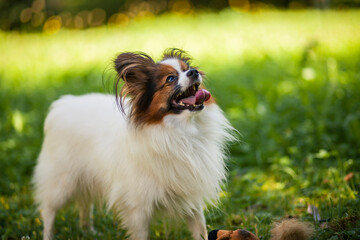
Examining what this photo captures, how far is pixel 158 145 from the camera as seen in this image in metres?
2.93

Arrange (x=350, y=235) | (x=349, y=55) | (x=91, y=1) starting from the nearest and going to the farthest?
(x=350, y=235) → (x=349, y=55) → (x=91, y=1)

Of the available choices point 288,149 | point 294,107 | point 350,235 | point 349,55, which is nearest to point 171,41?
point 349,55

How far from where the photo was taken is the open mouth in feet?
9.55

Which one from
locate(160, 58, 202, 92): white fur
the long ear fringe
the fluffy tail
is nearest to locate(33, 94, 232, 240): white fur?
locate(160, 58, 202, 92): white fur

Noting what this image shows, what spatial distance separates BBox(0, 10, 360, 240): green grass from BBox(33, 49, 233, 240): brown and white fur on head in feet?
1.01

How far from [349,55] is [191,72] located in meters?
5.11

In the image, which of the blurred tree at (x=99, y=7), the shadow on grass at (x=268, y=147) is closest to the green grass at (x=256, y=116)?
the shadow on grass at (x=268, y=147)

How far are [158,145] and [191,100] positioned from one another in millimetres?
448

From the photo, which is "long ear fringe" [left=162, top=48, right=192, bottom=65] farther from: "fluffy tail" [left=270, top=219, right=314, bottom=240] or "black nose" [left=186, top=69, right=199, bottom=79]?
"fluffy tail" [left=270, top=219, right=314, bottom=240]

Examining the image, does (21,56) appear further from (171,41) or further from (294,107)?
(294,107)

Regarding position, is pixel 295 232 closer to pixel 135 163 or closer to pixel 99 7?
pixel 135 163

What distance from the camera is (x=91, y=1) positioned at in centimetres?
1723

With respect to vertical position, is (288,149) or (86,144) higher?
(86,144)

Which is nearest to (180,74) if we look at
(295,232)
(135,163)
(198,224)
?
(135,163)
